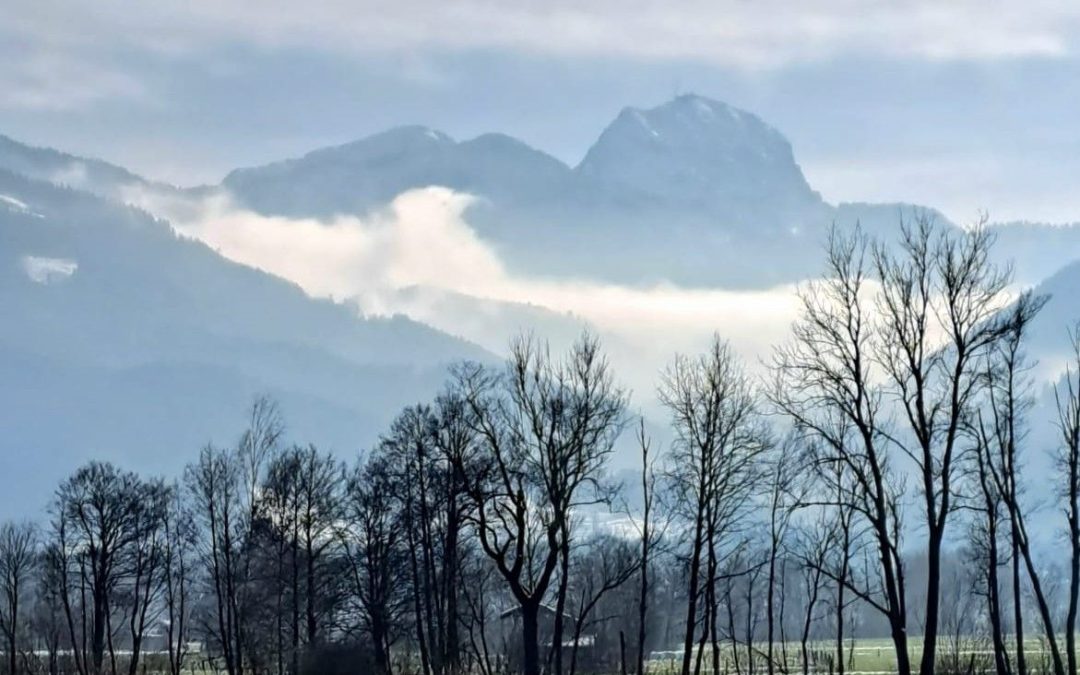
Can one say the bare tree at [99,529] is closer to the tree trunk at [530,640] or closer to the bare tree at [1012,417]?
the tree trunk at [530,640]

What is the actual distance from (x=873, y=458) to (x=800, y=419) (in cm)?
215

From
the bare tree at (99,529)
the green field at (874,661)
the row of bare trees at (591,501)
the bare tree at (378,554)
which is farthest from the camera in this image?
the bare tree at (99,529)

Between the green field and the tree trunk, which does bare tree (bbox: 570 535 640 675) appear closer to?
the tree trunk

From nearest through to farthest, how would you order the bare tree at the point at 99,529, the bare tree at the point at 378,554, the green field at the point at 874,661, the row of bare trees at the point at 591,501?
the row of bare trees at the point at 591,501
the green field at the point at 874,661
the bare tree at the point at 378,554
the bare tree at the point at 99,529

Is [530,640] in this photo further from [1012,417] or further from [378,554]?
[378,554]

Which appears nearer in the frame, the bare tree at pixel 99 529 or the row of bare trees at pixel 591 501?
the row of bare trees at pixel 591 501

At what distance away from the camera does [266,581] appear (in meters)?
73.4

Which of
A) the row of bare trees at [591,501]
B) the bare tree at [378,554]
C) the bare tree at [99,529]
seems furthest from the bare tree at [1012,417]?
the bare tree at [99,529]

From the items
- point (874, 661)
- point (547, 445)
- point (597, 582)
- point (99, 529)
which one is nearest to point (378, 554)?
point (99, 529)

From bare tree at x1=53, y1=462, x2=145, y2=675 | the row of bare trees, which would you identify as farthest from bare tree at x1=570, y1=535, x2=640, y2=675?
bare tree at x1=53, y1=462, x2=145, y2=675

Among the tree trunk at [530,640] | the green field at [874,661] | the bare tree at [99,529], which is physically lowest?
the green field at [874,661]

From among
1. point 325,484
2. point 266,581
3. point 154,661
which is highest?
point 325,484

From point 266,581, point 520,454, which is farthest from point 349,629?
point 520,454

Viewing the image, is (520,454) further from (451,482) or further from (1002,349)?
(1002,349)
